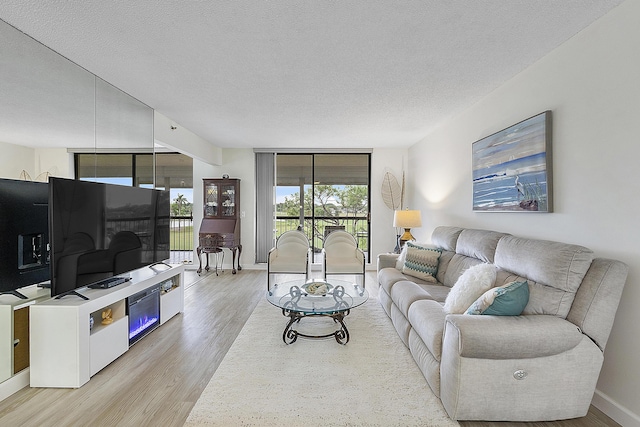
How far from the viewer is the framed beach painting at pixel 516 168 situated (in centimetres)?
239

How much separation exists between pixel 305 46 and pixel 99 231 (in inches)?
91.3

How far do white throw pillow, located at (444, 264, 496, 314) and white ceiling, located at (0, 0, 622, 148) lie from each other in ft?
5.67

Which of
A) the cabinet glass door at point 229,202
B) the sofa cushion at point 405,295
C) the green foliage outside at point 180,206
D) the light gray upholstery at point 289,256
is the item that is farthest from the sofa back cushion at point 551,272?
the green foliage outside at point 180,206

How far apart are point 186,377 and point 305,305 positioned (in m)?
1.11

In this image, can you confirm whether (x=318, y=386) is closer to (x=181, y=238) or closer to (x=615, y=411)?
(x=615, y=411)

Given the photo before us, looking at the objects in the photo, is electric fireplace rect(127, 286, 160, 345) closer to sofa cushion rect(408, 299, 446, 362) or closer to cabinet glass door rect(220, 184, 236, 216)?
sofa cushion rect(408, 299, 446, 362)

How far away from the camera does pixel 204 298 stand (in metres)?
4.29

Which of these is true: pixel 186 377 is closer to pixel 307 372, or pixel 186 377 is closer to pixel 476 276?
pixel 307 372

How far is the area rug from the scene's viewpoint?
6.06ft

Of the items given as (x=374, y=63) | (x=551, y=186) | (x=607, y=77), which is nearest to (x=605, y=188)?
(x=551, y=186)

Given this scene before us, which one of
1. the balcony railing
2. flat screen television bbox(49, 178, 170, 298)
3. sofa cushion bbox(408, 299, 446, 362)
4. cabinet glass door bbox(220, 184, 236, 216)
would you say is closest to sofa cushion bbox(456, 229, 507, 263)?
sofa cushion bbox(408, 299, 446, 362)

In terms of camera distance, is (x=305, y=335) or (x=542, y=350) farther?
(x=305, y=335)

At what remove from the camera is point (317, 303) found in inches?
116

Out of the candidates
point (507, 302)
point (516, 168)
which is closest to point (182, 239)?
point (516, 168)
